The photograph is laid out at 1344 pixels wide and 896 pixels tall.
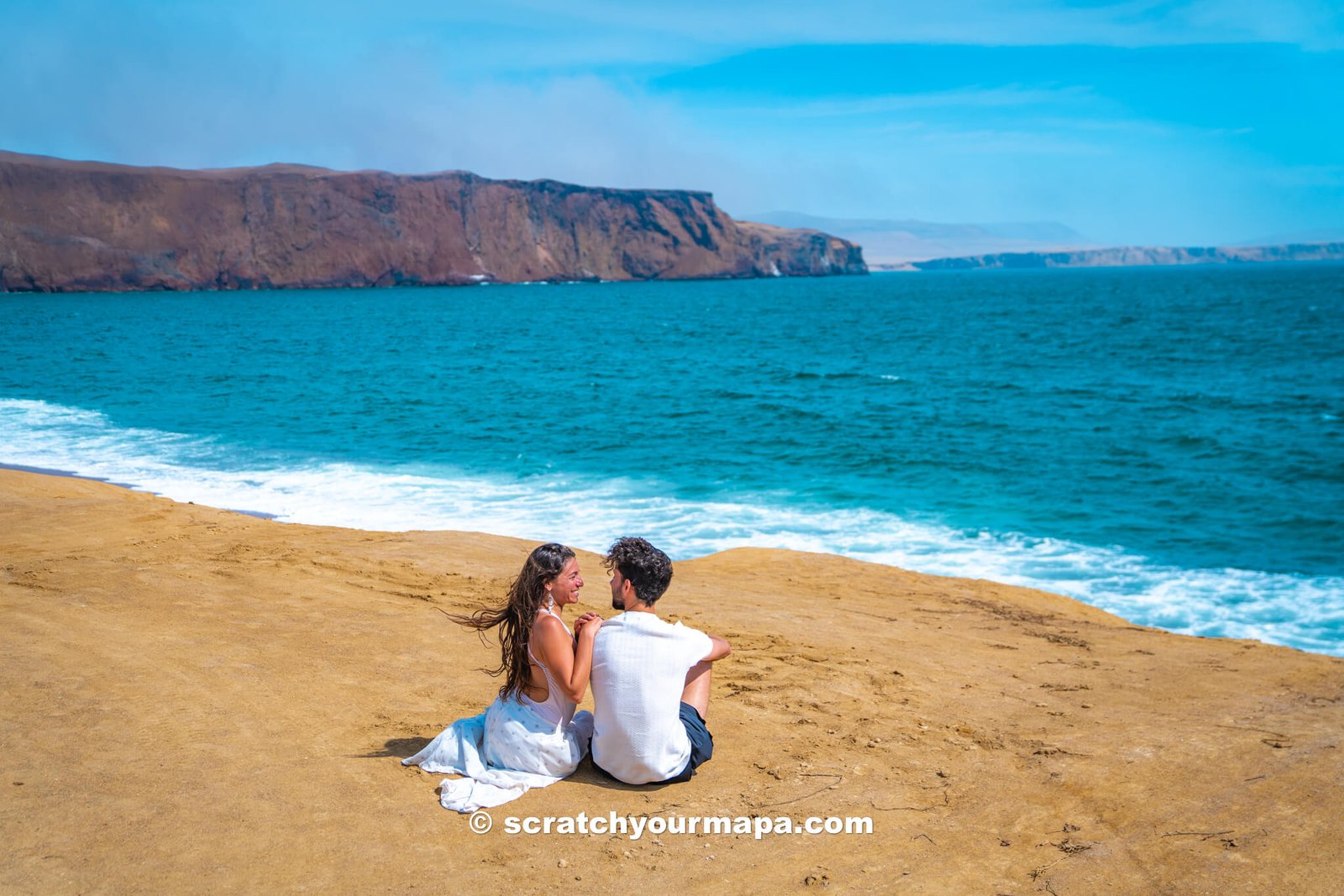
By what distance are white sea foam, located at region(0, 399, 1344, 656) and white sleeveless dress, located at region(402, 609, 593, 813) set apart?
6698 millimetres

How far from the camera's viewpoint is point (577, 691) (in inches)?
202

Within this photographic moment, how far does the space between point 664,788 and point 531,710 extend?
85cm

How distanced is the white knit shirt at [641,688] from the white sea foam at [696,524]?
660 cm

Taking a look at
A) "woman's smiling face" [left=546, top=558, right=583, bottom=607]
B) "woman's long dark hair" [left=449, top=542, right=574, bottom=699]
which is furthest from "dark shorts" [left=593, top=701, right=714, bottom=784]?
"woman's smiling face" [left=546, top=558, right=583, bottom=607]

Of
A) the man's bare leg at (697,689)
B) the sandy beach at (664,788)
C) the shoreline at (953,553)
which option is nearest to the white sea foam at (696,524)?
the shoreline at (953,553)

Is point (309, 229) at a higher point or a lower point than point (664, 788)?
higher

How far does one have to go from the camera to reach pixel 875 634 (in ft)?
29.6

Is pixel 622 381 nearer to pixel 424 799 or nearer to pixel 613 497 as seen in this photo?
pixel 613 497

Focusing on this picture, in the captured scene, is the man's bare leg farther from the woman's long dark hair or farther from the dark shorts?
the woman's long dark hair

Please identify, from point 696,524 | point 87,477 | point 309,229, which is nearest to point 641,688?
point 696,524

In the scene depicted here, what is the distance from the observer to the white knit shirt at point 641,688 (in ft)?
16.5

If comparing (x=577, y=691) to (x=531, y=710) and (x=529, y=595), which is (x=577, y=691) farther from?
(x=529, y=595)

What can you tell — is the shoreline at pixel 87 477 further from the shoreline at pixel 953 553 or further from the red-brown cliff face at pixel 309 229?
the red-brown cliff face at pixel 309 229

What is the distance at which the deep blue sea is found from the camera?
14.9 meters
